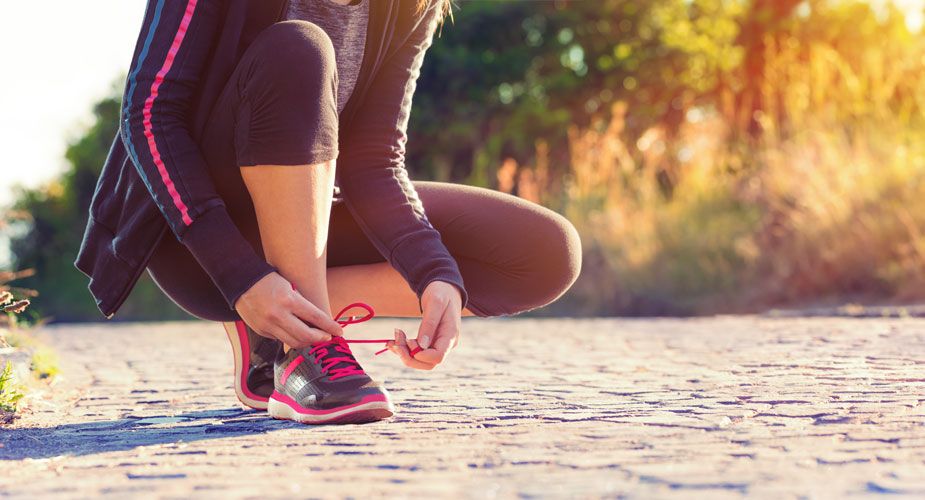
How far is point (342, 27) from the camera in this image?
223 cm

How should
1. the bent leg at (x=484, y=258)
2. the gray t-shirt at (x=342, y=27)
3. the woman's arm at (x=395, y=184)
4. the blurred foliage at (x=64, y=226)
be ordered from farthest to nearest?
the blurred foliage at (x=64, y=226) → the bent leg at (x=484, y=258) → the gray t-shirt at (x=342, y=27) → the woman's arm at (x=395, y=184)

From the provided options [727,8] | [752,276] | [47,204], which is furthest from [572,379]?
[727,8]

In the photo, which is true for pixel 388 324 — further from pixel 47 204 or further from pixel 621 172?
pixel 47 204

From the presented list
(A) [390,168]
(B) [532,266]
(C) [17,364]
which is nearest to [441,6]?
(A) [390,168]

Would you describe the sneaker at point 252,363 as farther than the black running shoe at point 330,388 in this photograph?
Yes

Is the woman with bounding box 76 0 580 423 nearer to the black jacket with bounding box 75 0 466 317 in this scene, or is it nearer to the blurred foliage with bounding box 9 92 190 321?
the black jacket with bounding box 75 0 466 317

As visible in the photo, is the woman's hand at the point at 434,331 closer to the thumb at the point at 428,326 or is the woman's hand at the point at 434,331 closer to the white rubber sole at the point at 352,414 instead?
the thumb at the point at 428,326

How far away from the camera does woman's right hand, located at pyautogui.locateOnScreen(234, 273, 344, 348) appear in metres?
1.82

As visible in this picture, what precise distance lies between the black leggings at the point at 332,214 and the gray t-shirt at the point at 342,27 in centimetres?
19

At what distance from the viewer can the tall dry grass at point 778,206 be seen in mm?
6215

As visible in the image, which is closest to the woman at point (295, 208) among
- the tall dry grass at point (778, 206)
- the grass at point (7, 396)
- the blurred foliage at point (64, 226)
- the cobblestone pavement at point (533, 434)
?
the cobblestone pavement at point (533, 434)

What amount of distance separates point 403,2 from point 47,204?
12596 millimetres

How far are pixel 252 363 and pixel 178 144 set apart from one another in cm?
62

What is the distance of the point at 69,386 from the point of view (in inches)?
116
